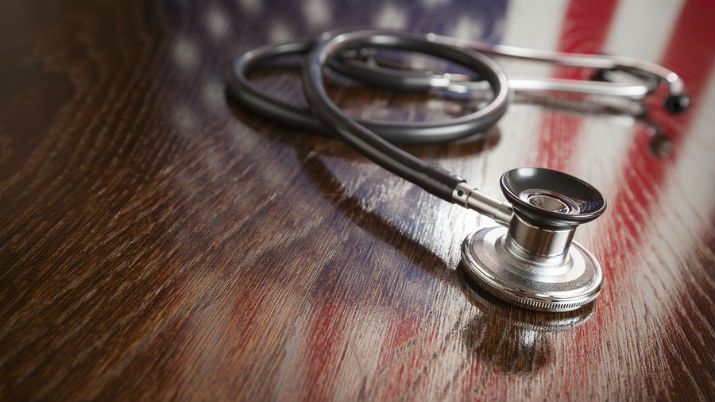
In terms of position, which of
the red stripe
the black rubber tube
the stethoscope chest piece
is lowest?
the red stripe

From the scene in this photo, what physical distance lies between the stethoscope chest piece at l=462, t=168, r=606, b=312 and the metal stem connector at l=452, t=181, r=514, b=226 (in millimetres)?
11

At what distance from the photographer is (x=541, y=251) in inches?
16.5

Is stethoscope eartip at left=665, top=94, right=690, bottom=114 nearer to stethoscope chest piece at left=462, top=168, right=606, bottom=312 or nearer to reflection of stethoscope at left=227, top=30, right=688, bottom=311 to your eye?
reflection of stethoscope at left=227, top=30, right=688, bottom=311

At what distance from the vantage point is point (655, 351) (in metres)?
0.38

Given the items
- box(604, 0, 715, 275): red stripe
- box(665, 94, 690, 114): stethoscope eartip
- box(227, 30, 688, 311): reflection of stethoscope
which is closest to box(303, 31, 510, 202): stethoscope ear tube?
box(227, 30, 688, 311): reflection of stethoscope

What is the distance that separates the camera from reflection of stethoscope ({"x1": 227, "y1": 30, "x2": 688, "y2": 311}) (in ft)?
1.34

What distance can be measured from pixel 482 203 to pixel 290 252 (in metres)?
0.15

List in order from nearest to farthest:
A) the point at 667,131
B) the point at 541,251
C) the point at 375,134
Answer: the point at 541,251, the point at 375,134, the point at 667,131

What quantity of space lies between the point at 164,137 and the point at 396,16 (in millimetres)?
724

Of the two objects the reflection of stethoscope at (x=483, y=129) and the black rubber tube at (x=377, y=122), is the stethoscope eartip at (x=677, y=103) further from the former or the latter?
the black rubber tube at (x=377, y=122)

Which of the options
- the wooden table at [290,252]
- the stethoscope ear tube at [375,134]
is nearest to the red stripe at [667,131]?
the wooden table at [290,252]

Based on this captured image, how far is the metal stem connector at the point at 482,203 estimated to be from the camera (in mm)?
447

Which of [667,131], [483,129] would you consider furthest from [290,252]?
[667,131]

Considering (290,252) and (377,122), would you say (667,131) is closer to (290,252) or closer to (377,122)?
(377,122)
